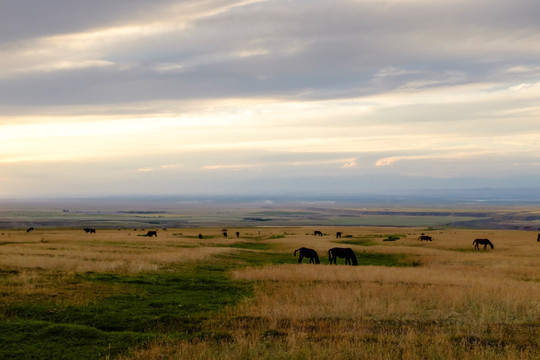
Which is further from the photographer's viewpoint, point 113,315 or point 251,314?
point 251,314

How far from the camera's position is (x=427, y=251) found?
4591cm

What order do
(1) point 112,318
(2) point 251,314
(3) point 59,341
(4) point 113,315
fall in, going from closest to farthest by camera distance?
(3) point 59,341
(1) point 112,318
(4) point 113,315
(2) point 251,314

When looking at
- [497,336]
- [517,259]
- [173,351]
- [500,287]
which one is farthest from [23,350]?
[517,259]

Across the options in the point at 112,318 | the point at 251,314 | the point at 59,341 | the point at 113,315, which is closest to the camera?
the point at 59,341

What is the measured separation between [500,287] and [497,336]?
10321 mm

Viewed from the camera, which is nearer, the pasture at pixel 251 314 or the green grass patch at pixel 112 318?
the pasture at pixel 251 314

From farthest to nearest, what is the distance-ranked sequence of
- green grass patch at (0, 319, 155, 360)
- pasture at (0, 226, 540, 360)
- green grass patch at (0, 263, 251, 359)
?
green grass patch at (0, 263, 251, 359) → pasture at (0, 226, 540, 360) → green grass patch at (0, 319, 155, 360)

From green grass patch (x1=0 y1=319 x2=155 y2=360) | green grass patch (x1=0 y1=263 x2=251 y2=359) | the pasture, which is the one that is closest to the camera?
green grass patch (x1=0 y1=319 x2=155 y2=360)

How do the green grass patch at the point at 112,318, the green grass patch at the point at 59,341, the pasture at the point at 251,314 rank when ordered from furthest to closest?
the green grass patch at the point at 112,318 → the pasture at the point at 251,314 → the green grass patch at the point at 59,341

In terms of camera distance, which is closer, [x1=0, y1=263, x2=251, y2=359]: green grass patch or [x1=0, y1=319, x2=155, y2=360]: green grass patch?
[x1=0, y1=319, x2=155, y2=360]: green grass patch

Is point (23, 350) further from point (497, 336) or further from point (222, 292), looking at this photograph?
point (497, 336)

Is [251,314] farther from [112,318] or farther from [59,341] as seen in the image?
[59,341]

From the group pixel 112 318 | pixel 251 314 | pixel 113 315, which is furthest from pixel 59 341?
pixel 251 314

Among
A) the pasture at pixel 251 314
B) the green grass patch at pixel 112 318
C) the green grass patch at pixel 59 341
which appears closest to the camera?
Result: the green grass patch at pixel 59 341
